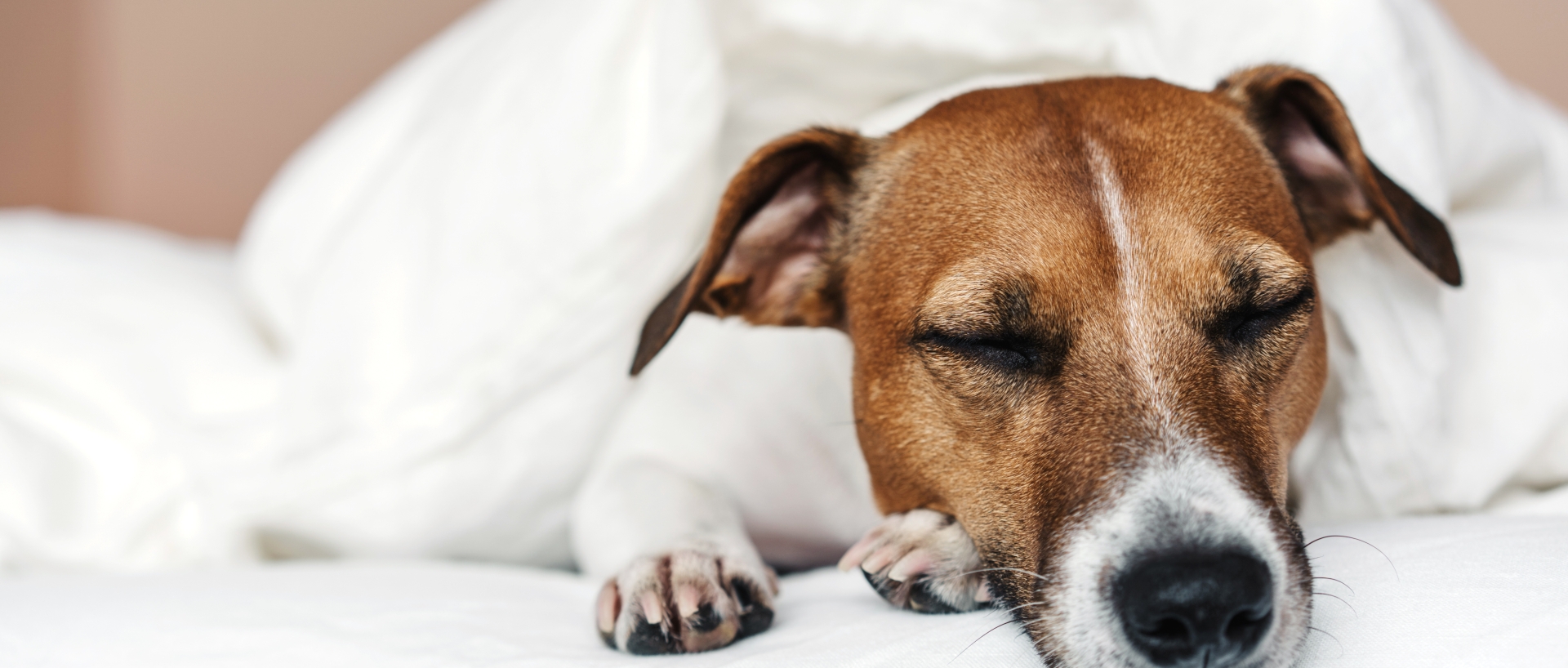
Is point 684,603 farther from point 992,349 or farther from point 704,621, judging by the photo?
point 992,349

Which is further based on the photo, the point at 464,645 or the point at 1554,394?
the point at 1554,394

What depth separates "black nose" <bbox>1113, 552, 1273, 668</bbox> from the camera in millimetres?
956

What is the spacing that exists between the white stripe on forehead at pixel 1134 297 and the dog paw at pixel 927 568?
1.06 feet

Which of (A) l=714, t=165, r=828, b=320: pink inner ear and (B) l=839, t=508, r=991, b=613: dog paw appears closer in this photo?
(B) l=839, t=508, r=991, b=613: dog paw

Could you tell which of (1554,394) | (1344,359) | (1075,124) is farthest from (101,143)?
(1554,394)

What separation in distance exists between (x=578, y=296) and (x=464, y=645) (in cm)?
89

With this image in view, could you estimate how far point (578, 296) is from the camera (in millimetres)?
1994

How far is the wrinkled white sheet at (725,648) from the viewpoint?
0.96 metres

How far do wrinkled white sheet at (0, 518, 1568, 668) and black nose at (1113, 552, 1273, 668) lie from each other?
0.28 feet

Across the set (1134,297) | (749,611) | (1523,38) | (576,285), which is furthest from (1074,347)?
(1523,38)

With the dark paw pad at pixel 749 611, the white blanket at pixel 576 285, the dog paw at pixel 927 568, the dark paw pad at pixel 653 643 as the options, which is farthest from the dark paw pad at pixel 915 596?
the white blanket at pixel 576 285

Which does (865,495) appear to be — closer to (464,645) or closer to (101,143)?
(464,645)

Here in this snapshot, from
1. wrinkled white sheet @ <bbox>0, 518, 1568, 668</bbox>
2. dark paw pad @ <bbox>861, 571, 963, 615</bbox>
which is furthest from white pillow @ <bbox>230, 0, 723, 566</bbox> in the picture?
dark paw pad @ <bbox>861, 571, 963, 615</bbox>

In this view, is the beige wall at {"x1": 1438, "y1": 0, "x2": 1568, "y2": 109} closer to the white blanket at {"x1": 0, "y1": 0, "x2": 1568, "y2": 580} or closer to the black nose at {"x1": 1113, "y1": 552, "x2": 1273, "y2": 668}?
the white blanket at {"x1": 0, "y1": 0, "x2": 1568, "y2": 580}
